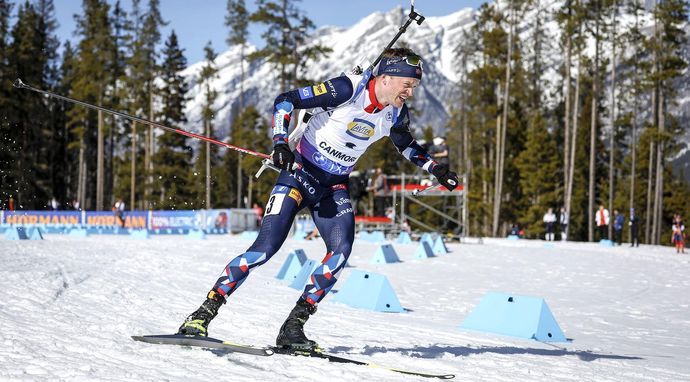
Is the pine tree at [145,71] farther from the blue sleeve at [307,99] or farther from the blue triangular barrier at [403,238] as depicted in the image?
the blue sleeve at [307,99]

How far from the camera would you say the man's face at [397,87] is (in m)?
5.25

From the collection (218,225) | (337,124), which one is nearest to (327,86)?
(337,124)

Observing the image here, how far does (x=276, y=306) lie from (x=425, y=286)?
16.7 ft

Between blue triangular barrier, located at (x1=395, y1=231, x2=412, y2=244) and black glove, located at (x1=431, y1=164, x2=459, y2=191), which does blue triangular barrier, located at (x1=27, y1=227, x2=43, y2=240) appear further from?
black glove, located at (x1=431, y1=164, x2=459, y2=191)

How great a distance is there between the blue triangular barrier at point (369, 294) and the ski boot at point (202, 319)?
16.2 feet

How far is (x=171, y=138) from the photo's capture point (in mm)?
61844

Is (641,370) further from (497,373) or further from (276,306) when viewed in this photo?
(276,306)

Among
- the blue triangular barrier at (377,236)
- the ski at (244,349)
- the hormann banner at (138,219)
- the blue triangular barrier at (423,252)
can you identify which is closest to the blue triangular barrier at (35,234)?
the blue triangular barrier at (423,252)

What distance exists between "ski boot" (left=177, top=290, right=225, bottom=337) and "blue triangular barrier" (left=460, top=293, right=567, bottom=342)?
421cm

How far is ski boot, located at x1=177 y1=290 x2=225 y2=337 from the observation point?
16.2ft

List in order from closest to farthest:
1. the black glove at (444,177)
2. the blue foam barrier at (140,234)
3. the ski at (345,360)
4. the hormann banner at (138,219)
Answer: the ski at (345,360) → the black glove at (444,177) → the blue foam barrier at (140,234) → the hormann banner at (138,219)

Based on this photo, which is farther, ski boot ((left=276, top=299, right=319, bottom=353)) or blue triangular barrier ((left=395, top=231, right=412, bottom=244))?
blue triangular barrier ((left=395, top=231, right=412, bottom=244))

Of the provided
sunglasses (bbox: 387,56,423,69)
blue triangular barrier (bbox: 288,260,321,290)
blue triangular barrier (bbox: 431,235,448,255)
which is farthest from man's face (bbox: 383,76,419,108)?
blue triangular barrier (bbox: 431,235,448,255)

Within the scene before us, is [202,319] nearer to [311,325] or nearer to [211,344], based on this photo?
[211,344]
